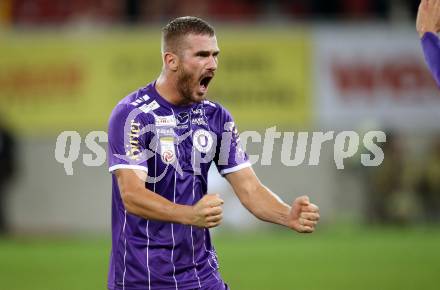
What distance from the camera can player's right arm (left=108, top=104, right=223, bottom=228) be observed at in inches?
194

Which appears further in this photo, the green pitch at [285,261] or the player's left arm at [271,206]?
the green pitch at [285,261]

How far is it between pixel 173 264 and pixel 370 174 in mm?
13371

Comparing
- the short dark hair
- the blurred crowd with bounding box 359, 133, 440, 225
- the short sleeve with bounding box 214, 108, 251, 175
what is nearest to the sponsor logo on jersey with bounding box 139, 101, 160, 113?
the short dark hair

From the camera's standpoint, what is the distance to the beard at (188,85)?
564 centimetres

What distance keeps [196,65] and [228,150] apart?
65 centimetres

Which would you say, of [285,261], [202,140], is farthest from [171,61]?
[285,261]

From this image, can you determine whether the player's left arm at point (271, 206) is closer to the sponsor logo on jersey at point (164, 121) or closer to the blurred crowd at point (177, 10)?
the sponsor logo on jersey at point (164, 121)

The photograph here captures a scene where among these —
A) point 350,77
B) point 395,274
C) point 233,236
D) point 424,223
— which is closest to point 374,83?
point 350,77

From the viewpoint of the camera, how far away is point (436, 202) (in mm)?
18422

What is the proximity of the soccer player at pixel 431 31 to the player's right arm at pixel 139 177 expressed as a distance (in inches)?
55.7

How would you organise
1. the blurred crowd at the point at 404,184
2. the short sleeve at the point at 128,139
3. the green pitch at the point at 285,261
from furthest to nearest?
the blurred crowd at the point at 404,184
the green pitch at the point at 285,261
the short sleeve at the point at 128,139

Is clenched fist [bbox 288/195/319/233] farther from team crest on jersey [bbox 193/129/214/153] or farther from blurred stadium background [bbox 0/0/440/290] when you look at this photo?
blurred stadium background [bbox 0/0/440/290]

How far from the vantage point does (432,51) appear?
507 centimetres

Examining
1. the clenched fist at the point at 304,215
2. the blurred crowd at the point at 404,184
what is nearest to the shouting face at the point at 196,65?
the clenched fist at the point at 304,215
